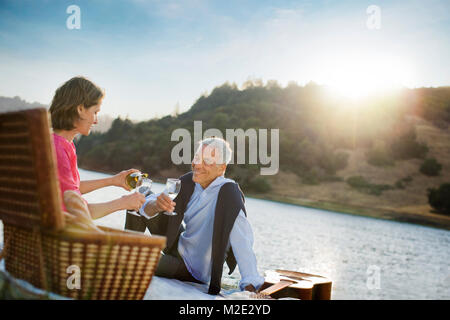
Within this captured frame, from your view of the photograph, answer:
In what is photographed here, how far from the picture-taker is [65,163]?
2.69m

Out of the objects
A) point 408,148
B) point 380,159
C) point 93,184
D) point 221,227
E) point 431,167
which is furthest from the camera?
point 408,148

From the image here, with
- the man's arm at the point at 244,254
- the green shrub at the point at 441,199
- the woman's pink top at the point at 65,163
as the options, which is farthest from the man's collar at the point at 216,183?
the green shrub at the point at 441,199

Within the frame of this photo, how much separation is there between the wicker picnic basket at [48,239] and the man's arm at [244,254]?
54.6 inches

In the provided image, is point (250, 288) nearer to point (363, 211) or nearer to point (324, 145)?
point (363, 211)

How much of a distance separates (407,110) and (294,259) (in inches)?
2741

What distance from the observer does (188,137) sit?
64438 millimetres

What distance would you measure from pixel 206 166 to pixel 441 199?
62452mm

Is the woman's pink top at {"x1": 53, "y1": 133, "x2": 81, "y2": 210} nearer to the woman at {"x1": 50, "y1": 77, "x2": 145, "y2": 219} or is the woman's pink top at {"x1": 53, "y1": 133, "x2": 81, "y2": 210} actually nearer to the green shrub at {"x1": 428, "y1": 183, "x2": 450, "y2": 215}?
the woman at {"x1": 50, "y1": 77, "x2": 145, "y2": 219}

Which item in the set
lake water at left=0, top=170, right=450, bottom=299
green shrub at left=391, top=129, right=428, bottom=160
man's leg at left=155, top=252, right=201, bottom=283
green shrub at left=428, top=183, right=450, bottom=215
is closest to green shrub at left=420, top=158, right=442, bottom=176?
green shrub at left=391, top=129, right=428, bottom=160

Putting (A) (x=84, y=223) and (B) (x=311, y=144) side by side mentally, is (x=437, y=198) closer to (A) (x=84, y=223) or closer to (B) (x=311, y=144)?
(B) (x=311, y=144)

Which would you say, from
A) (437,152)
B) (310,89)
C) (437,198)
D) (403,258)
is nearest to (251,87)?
(310,89)

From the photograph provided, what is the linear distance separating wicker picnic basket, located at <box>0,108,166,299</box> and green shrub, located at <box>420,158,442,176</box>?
73.0m

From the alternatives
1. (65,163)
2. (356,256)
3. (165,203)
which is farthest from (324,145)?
(65,163)

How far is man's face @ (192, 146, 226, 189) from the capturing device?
3.92m
